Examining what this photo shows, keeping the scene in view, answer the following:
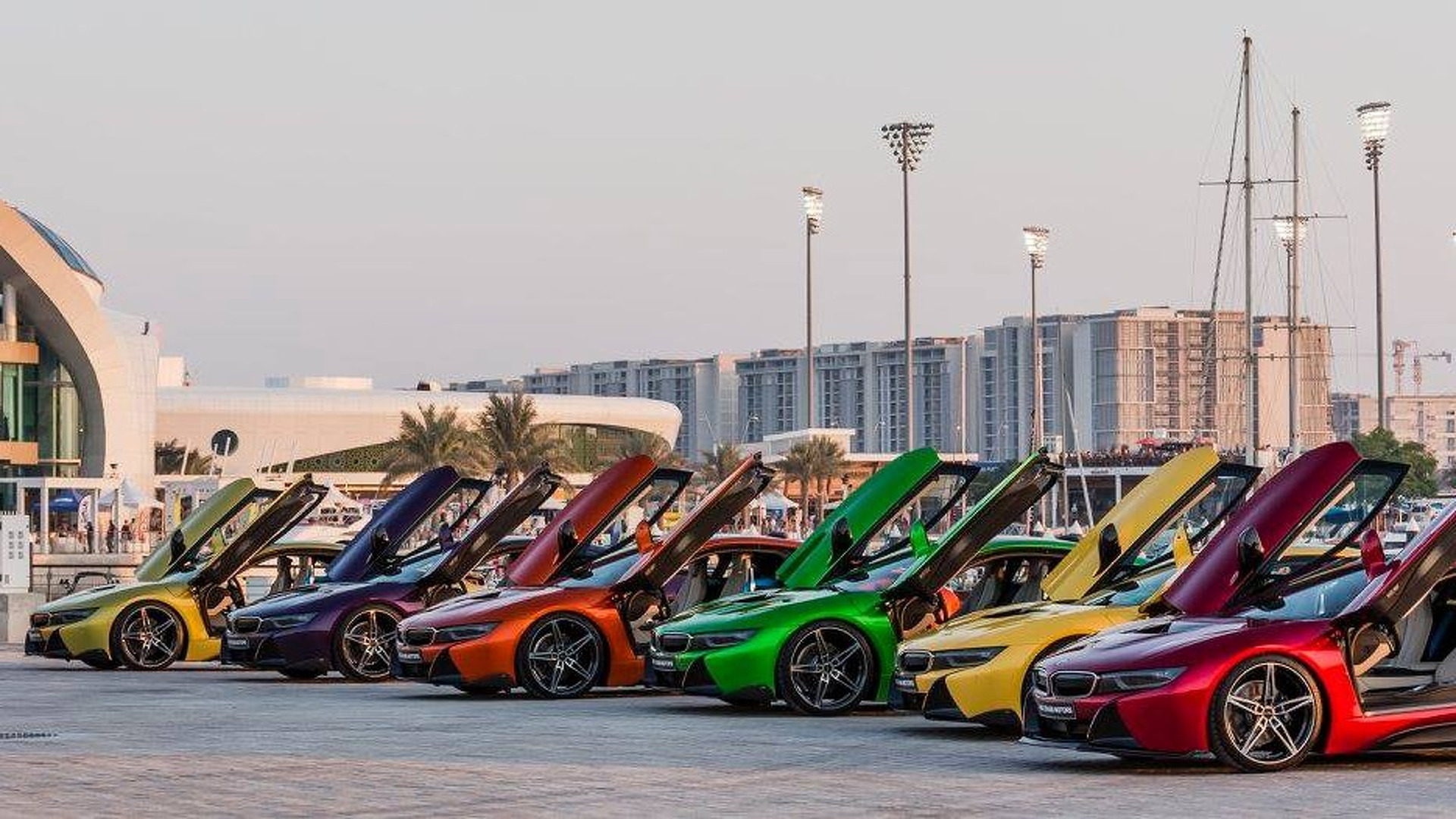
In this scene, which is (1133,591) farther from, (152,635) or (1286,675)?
(152,635)

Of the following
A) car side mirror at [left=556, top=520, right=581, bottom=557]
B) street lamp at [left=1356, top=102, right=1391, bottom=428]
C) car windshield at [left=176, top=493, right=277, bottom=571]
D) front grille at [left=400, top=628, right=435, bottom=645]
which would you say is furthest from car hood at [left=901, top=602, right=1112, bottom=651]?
street lamp at [left=1356, top=102, right=1391, bottom=428]

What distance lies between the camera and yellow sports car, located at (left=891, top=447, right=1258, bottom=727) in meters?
13.5

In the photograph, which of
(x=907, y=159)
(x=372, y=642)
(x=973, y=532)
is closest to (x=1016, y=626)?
(x=973, y=532)

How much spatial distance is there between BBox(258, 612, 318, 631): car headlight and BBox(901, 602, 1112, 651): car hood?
6855 millimetres

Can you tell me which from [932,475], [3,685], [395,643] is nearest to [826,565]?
[932,475]

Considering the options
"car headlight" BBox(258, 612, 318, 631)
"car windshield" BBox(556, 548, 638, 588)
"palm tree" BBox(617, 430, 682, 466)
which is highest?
"palm tree" BBox(617, 430, 682, 466)

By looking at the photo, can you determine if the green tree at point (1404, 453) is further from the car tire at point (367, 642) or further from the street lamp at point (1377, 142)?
the car tire at point (367, 642)

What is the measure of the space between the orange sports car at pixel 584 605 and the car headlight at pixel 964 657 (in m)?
3.60

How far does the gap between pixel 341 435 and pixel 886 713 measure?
361ft

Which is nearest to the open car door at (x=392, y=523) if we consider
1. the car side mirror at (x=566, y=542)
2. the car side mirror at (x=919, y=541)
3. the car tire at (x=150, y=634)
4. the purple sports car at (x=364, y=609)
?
the purple sports car at (x=364, y=609)

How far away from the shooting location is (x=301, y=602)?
65.8 feet

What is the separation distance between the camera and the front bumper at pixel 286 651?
19719 mm

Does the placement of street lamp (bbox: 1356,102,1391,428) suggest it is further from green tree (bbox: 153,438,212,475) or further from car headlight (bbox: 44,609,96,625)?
green tree (bbox: 153,438,212,475)

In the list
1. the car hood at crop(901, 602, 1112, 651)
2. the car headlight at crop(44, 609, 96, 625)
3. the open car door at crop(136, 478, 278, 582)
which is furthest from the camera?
the open car door at crop(136, 478, 278, 582)
